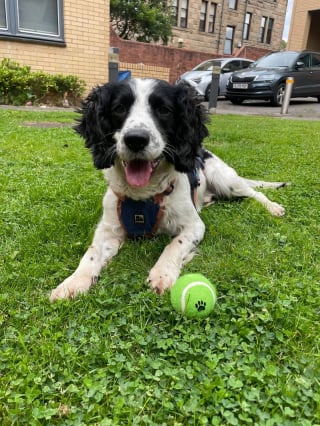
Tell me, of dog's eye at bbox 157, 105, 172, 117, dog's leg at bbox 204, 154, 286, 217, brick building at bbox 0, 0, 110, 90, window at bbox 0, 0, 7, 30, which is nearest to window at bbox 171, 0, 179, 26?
brick building at bbox 0, 0, 110, 90

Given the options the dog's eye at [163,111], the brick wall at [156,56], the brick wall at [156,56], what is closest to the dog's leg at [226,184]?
the dog's eye at [163,111]

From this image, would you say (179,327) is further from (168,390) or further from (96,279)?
(96,279)

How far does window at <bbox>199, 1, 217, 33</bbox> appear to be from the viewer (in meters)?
34.2

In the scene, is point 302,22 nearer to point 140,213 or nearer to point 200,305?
point 140,213

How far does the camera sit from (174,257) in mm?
2611

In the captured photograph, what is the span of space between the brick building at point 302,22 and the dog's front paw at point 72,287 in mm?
25170

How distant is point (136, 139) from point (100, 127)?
0.51 metres

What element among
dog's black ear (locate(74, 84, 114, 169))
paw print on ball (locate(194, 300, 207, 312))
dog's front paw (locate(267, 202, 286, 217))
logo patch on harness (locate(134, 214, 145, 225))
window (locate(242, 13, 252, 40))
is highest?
window (locate(242, 13, 252, 40))

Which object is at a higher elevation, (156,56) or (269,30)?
(269,30)

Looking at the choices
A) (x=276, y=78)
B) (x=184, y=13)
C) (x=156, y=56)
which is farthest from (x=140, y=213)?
(x=184, y=13)

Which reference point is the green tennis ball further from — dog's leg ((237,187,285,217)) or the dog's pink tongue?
dog's leg ((237,187,285,217))

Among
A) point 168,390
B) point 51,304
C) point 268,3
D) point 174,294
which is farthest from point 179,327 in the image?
point 268,3

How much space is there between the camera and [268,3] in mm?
38531

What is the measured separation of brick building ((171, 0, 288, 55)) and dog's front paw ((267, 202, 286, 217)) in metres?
31.0
